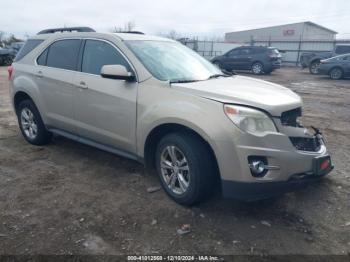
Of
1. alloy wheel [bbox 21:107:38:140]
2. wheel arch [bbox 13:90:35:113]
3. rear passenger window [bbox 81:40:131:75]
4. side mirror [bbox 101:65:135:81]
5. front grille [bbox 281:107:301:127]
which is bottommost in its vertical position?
alloy wheel [bbox 21:107:38:140]

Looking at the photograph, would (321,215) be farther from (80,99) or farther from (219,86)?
(80,99)

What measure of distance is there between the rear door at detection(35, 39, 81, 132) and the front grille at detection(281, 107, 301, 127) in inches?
107

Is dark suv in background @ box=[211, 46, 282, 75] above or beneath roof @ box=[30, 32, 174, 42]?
beneath

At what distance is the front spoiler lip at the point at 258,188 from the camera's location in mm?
2994

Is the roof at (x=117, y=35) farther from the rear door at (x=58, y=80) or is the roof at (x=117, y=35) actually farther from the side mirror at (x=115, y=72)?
the side mirror at (x=115, y=72)

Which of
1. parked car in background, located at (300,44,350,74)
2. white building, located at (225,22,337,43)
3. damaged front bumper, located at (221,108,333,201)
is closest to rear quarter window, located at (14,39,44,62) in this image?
damaged front bumper, located at (221,108,333,201)

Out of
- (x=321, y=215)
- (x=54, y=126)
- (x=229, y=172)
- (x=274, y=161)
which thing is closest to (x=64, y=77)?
(x=54, y=126)

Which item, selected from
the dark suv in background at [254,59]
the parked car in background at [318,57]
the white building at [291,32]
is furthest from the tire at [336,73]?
the white building at [291,32]

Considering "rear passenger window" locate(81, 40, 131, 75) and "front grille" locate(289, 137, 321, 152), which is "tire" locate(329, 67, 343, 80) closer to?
"front grille" locate(289, 137, 321, 152)

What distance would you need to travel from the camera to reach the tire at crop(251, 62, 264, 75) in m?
19.1

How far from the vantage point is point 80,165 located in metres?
4.63

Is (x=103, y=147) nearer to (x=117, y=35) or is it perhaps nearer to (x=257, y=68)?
(x=117, y=35)

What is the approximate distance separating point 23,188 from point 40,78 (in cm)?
179

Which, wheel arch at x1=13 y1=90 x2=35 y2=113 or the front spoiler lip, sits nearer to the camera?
the front spoiler lip
